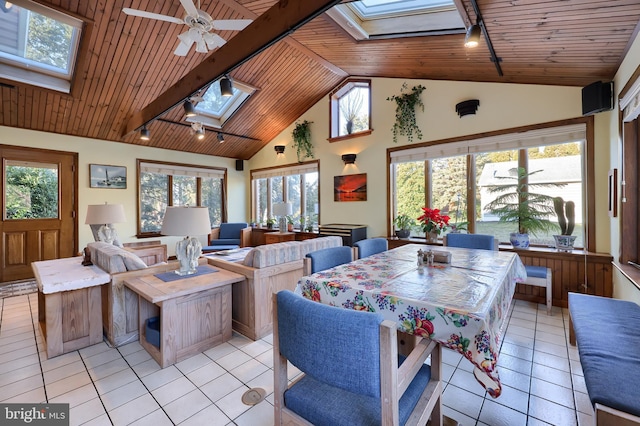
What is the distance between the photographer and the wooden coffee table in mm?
2080

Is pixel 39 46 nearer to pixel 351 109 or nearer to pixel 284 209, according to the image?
pixel 284 209

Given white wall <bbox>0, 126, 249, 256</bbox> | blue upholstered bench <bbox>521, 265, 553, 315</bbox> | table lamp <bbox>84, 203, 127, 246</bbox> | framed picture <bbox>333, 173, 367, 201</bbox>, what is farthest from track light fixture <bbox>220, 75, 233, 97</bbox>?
blue upholstered bench <bbox>521, 265, 553, 315</bbox>

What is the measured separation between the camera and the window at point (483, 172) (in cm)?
319

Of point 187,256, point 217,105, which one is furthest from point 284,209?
point 187,256

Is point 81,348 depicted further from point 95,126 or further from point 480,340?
point 95,126

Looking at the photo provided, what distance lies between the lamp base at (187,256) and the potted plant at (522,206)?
12.2ft

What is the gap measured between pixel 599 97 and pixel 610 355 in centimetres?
270

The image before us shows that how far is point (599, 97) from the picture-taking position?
8.86ft

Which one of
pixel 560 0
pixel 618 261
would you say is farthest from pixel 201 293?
pixel 618 261

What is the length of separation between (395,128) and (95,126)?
5.21 m

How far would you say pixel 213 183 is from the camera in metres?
6.70

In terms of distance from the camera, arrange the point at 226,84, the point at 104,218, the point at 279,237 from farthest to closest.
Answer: the point at 279,237
the point at 104,218
the point at 226,84

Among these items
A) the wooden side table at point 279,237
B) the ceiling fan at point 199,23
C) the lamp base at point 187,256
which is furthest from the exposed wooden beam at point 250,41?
the wooden side table at point 279,237

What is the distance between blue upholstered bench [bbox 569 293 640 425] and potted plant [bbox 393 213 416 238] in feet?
7.60
